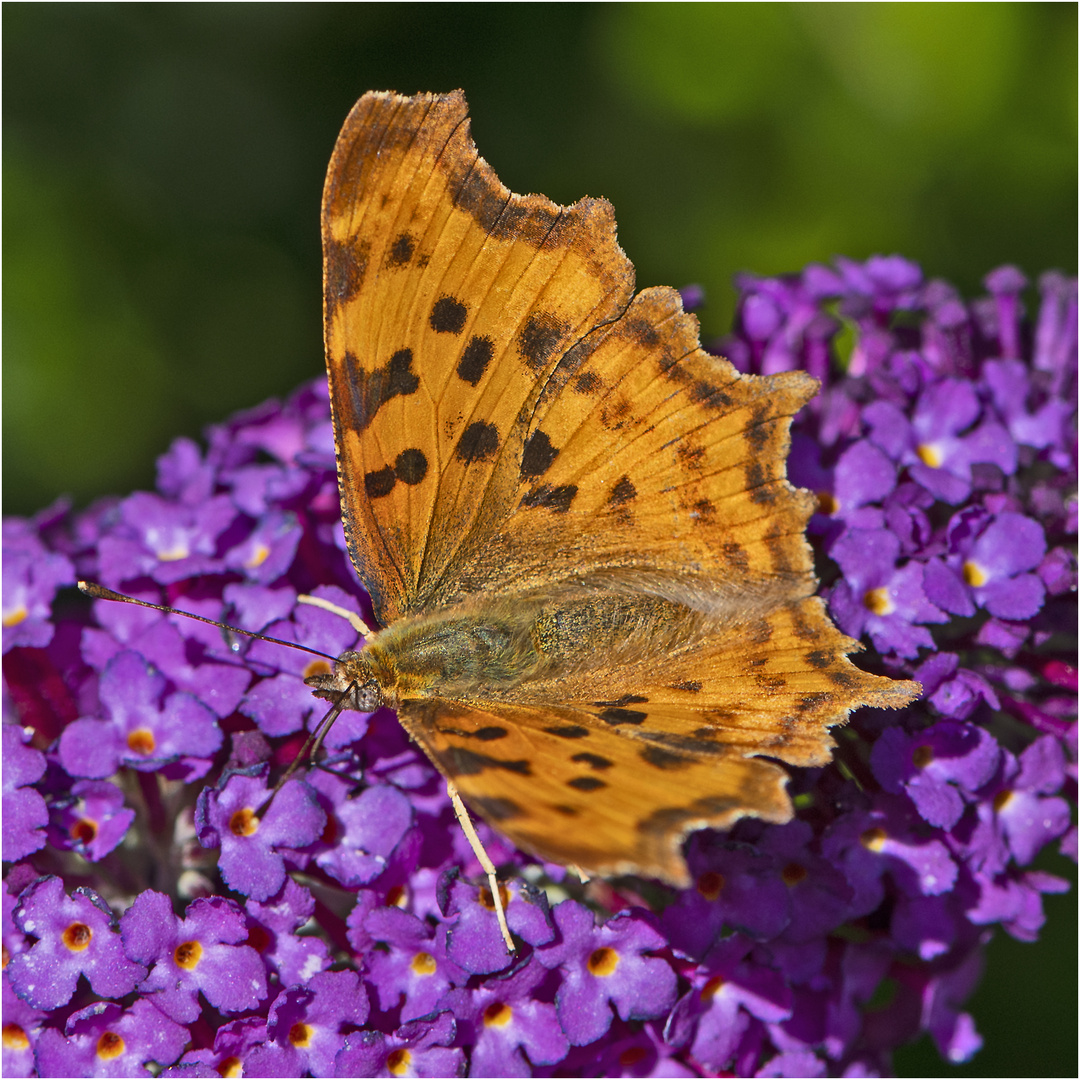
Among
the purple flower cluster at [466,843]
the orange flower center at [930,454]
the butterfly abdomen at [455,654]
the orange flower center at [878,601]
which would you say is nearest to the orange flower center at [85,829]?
the purple flower cluster at [466,843]

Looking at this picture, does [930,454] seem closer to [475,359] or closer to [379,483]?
[475,359]

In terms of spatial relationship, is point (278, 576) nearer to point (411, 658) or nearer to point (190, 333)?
point (411, 658)

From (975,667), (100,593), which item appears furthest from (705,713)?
(100,593)

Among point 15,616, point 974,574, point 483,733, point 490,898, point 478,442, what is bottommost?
point 490,898

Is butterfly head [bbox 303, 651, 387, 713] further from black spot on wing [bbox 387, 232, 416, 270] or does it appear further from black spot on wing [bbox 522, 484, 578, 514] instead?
black spot on wing [bbox 387, 232, 416, 270]

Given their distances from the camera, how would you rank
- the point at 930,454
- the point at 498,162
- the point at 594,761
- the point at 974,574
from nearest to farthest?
the point at 594,761 < the point at 974,574 < the point at 930,454 < the point at 498,162

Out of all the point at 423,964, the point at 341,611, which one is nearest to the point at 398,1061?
the point at 423,964
